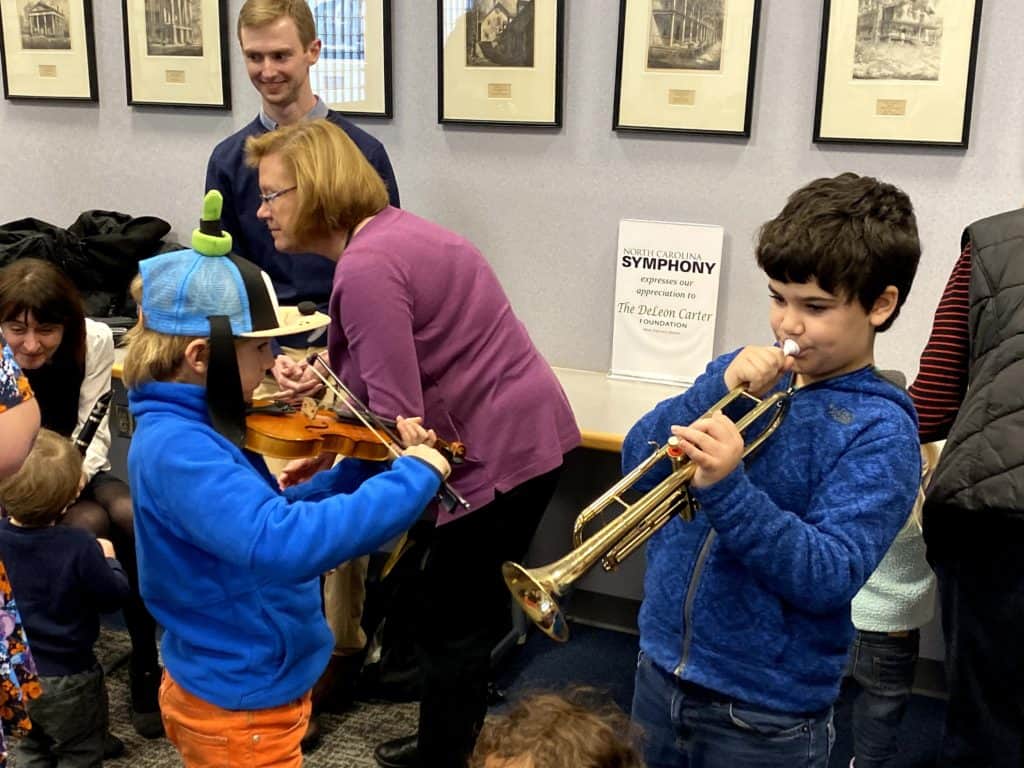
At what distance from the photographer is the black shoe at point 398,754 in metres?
2.78

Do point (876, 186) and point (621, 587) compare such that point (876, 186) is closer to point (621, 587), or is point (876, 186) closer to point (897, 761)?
point (897, 761)

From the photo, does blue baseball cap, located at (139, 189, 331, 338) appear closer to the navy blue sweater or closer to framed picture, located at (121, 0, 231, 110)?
the navy blue sweater

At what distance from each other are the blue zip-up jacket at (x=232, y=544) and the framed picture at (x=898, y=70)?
6.19 feet

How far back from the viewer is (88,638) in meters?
2.42

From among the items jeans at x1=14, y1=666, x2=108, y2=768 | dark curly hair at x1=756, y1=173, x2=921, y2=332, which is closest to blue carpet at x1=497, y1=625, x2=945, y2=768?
jeans at x1=14, y1=666, x2=108, y2=768

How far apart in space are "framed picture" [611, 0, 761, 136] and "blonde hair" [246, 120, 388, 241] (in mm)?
1253

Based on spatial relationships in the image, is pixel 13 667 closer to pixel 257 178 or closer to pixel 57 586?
pixel 57 586

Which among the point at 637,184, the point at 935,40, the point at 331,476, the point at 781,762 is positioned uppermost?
the point at 935,40

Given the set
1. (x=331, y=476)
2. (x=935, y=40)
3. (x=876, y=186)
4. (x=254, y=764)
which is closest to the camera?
(x=876, y=186)

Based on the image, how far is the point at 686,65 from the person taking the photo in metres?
3.14

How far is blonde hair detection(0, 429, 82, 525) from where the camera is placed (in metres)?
2.29

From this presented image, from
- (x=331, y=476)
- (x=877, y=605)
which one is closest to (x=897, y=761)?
(x=877, y=605)

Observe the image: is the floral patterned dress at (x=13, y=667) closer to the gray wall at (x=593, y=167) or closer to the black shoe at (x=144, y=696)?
the black shoe at (x=144, y=696)

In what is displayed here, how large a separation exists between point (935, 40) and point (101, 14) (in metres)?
2.94
